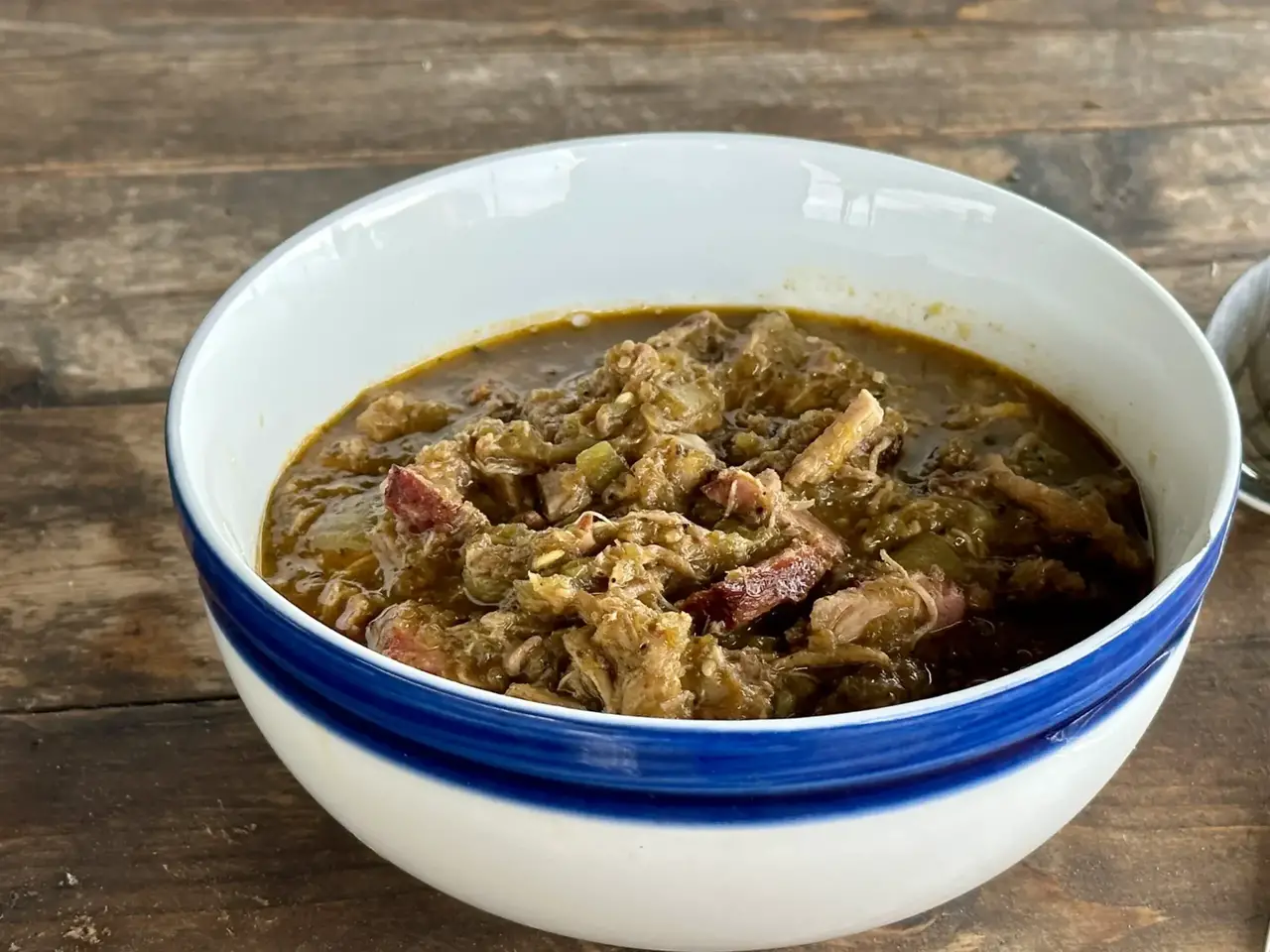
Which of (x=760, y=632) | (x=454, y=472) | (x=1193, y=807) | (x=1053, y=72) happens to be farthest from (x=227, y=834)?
(x=1053, y=72)

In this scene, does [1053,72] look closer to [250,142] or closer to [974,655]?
[250,142]

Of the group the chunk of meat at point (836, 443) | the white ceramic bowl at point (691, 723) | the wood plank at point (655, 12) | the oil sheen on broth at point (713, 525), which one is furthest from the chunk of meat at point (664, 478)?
the wood plank at point (655, 12)

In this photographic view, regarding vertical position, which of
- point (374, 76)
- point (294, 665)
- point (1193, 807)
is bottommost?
point (1193, 807)

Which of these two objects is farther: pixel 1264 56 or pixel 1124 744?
pixel 1264 56

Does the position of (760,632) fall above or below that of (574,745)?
below

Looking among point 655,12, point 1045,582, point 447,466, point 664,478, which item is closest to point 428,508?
point 447,466

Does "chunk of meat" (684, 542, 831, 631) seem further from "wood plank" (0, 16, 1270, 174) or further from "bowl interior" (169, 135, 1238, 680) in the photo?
"wood plank" (0, 16, 1270, 174)

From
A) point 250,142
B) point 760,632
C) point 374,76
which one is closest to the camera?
point 760,632

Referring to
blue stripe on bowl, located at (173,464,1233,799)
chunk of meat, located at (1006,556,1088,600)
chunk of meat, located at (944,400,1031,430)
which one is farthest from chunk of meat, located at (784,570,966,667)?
chunk of meat, located at (944,400,1031,430)

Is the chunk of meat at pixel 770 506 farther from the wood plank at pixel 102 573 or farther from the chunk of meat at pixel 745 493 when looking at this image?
the wood plank at pixel 102 573
